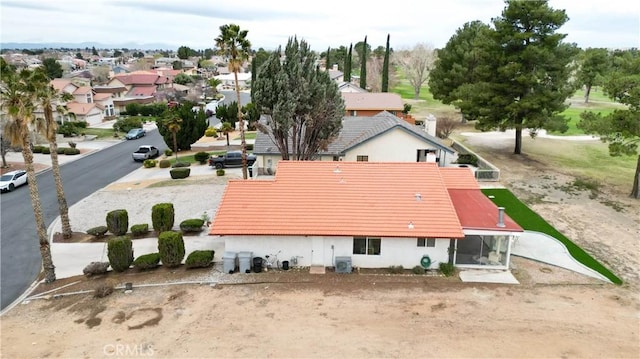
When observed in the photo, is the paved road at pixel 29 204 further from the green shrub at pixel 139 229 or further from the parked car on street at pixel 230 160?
the parked car on street at pixel 230 160

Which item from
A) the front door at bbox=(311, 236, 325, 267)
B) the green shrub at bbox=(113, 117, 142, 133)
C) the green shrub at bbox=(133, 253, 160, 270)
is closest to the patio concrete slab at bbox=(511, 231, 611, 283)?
the front door at bbox=(311, 236, 325, 267)

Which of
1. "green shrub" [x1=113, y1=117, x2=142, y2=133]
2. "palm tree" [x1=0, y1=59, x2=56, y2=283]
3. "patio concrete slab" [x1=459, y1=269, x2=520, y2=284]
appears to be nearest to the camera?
"palm tree" [x1=0, y1=59, x2=56, y2=283]

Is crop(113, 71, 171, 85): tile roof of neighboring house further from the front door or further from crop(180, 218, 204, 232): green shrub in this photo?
Result: the front door

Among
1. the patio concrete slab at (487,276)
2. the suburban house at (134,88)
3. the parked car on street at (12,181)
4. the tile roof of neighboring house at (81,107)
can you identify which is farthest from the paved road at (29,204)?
the suburban house at (134,88)

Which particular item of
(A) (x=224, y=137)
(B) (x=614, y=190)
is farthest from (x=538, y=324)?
(A) (x=224, y=137)

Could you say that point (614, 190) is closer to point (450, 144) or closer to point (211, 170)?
point (450, 144)

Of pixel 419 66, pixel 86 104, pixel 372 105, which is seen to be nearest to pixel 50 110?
pixel 372 105
